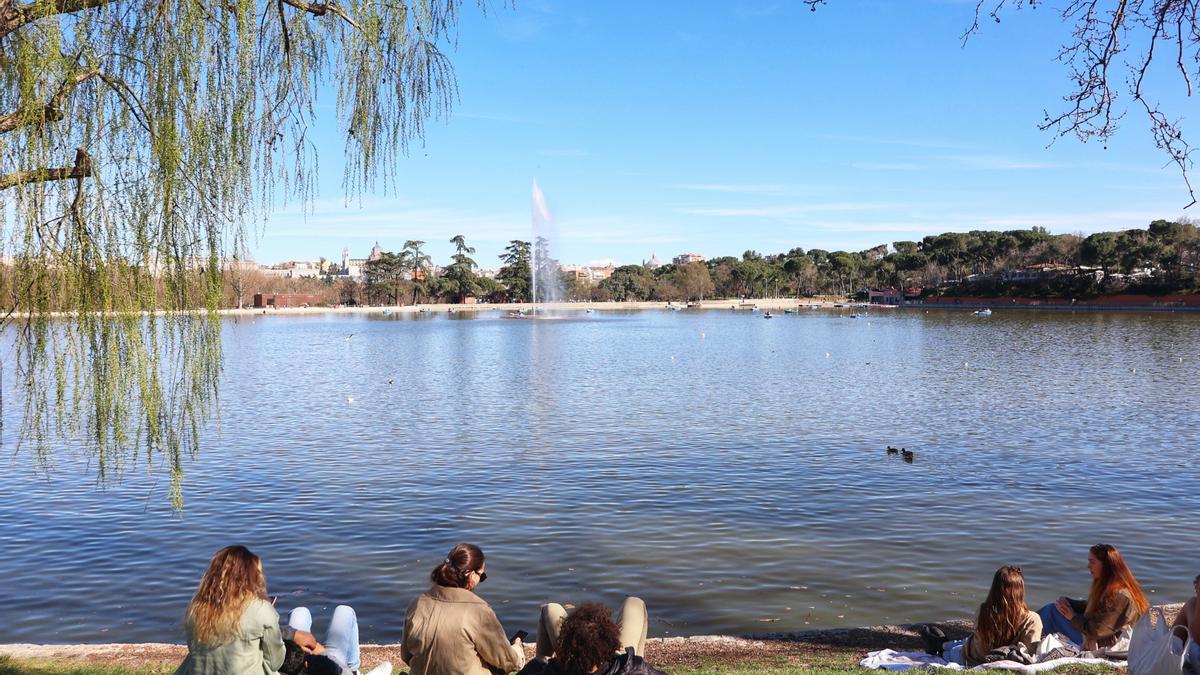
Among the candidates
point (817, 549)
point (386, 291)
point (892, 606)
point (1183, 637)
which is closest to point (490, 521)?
point (817, 549)

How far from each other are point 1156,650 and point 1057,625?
3.09 m

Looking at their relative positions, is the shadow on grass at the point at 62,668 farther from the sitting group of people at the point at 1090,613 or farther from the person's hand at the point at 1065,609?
the person's hand at the point at 1065,609

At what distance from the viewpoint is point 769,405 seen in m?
29.2

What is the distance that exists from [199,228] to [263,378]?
1453 inches

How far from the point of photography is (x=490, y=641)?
→ 5188 millimetres

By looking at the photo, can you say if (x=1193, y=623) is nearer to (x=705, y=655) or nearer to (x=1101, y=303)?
(x=705, y=655)

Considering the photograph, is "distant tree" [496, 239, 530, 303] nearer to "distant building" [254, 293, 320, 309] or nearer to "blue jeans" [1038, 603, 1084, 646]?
"distant building" [254, 293, 320, 309]

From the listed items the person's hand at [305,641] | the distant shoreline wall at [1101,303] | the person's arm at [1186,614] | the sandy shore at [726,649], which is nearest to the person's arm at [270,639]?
the person's hand at [305,641]

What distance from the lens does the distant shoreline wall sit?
9981 centimetres

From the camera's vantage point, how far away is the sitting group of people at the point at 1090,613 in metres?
7.04

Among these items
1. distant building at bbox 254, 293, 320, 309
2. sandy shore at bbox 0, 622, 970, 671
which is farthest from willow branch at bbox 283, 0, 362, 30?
distant building at bbox 254, 293, 320, 309

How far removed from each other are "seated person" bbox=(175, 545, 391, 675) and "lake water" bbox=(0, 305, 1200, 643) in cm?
556

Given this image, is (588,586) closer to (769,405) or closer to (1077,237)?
(769,405)

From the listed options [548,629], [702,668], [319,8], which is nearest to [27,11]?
[319,8]
